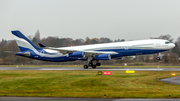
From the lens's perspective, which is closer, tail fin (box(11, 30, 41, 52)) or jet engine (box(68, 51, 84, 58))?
jet engine (box(68, 51, 84, 58))

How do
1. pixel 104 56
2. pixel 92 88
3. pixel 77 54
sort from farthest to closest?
1. pixel 77 54
2. pixel 104 56
3. pixel 92 88

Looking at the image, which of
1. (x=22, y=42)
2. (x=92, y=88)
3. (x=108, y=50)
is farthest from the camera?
(x=22, y=42)

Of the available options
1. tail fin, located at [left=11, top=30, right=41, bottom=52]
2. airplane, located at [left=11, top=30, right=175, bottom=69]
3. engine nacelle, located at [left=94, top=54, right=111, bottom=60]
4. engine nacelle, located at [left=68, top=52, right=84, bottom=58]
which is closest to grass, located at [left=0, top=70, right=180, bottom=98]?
engine nacelle, located at [left=94, top=54, right=111, bottom=60]

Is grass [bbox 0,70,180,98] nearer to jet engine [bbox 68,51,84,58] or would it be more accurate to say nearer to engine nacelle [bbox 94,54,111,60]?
engine nacelle [bbox 94,54,111,60]

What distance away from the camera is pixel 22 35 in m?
48.2

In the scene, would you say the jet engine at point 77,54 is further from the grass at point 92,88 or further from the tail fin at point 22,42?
the grass at point 92,88

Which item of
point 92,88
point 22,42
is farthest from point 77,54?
point 92,88

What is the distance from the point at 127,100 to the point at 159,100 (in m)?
1.99

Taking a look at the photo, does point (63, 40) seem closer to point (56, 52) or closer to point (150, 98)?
point (56, 52)

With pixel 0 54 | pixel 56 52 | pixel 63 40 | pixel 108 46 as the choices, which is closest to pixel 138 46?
pixel 108 46

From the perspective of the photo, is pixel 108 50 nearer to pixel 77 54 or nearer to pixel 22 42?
pixel 77 54

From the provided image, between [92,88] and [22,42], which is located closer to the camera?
[92,88]

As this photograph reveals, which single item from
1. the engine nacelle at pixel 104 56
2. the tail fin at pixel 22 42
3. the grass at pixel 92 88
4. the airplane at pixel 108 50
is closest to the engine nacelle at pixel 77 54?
the airplane at pixel 108 50

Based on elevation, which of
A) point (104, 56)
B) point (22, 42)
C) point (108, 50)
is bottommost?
point (104, 56)
